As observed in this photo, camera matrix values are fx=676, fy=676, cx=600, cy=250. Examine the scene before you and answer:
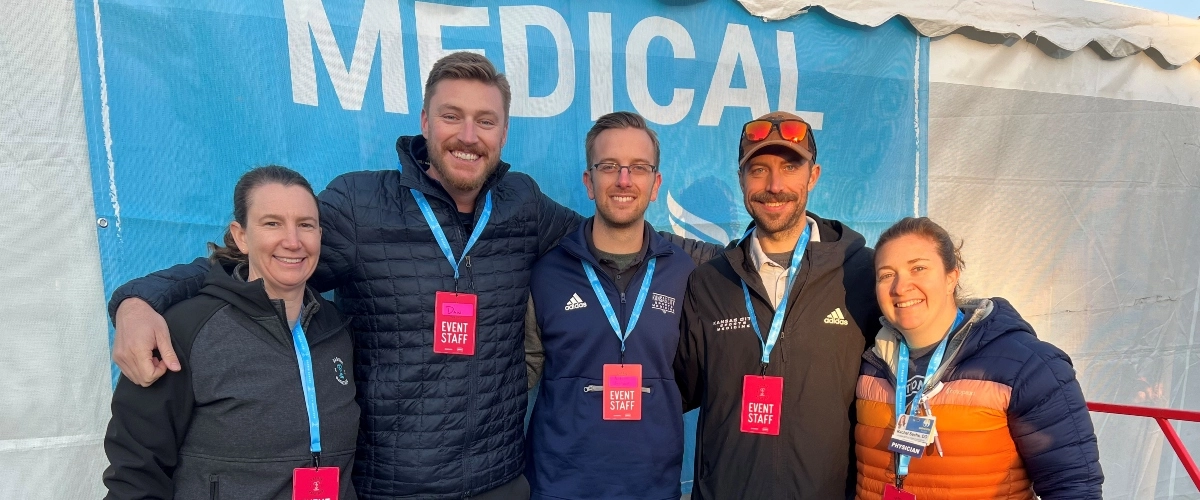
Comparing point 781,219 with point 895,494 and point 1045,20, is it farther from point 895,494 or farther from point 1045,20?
point 1045,20

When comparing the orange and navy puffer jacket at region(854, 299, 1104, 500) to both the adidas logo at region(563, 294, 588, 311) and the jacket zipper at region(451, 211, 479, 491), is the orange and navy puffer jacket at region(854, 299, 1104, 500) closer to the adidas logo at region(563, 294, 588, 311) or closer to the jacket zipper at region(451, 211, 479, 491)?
the adidas logo at region(563, 294, 588, 311)

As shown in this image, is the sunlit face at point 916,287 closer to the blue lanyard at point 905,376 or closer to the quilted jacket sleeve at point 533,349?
the blue lanyard at point 905,376

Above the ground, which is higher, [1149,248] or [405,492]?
[1149,248]

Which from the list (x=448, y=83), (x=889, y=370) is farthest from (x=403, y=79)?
(x=889, y=370)

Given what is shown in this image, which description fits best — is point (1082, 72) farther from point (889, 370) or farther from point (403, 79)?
point (403, 79)

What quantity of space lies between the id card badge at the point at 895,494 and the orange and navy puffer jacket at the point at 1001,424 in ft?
0.11

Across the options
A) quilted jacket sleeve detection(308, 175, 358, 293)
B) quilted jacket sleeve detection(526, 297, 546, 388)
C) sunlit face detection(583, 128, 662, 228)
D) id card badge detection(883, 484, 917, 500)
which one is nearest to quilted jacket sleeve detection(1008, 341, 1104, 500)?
id card badge detection(883, 484, 917, 500)

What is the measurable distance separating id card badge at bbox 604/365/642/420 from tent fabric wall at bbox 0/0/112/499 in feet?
5.46

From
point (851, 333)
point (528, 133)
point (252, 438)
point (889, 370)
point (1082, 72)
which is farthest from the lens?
point (1082, 72)

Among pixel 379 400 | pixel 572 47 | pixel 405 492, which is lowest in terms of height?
pixel 405 492

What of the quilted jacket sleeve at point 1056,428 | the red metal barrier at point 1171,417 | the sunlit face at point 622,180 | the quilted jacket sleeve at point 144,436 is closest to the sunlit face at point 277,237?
the quilted jacket sleeve at point 144,436

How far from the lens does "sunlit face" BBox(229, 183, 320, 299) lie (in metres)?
1.70

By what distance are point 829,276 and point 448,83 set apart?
1.29 meters

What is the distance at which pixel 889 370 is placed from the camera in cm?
186
